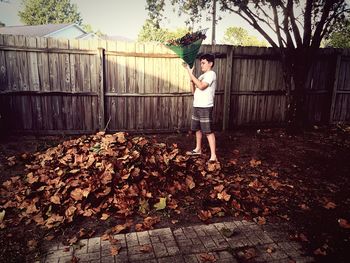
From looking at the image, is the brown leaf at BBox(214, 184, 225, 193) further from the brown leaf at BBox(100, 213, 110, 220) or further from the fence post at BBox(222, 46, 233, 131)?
the fence post at BBox(222, 46, 233, 131)

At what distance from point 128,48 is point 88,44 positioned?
1.01 m

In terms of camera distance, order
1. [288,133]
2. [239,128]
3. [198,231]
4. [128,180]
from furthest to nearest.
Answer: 1. [239,128]
2. [288,133]
3. [128,180]
4. [198,231]

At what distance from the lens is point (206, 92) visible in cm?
543

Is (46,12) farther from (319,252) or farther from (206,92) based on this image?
(319,252)

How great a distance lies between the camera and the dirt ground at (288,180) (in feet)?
10.7

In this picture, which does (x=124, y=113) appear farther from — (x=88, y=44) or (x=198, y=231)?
(x=198, y=231)

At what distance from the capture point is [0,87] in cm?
691

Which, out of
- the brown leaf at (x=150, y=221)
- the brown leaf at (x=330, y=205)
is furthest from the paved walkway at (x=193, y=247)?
the brown leaf at (x=330, y=205)

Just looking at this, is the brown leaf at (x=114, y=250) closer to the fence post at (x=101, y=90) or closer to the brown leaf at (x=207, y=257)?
the brown leaf at (x=207, y=257)

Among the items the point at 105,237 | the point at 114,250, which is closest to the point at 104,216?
the point at 105,237

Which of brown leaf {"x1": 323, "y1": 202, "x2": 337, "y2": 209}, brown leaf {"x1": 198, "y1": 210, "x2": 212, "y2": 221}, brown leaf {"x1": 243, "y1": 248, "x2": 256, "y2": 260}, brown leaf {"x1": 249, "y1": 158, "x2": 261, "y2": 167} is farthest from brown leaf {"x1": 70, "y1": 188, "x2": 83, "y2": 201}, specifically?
brown leaf {"x1": 323, "y1": 202, "x2": 337, "y2": 209}

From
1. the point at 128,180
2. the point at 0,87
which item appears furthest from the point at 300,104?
the point at 0,87

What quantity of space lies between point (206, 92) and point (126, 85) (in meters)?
2.90

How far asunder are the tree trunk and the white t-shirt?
3340 mm
